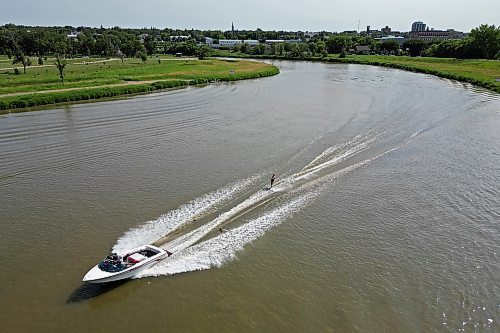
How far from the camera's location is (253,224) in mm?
18859

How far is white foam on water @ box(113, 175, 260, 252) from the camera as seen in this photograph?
57.0 ft

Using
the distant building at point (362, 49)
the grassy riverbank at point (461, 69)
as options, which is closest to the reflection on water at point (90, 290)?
the grassy riverbank at point (461, 69)

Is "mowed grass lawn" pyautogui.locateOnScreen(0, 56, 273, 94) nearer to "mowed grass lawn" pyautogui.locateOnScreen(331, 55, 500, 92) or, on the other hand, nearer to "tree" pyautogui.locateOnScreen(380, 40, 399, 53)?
"mowed grass lawn" pyautogui.locateOnScreen(331, 55, 500, 92)

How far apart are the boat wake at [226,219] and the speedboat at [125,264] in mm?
409

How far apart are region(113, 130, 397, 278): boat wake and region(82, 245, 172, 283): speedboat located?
41 cm

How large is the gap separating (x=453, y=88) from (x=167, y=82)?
41571 mm

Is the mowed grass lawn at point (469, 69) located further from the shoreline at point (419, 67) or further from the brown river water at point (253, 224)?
the brown river water at point (253, 224)

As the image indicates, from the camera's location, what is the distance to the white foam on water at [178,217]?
1738cm

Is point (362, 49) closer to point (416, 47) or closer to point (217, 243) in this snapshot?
point (416, 47)

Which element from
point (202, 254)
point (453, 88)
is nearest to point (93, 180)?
point (202, 254)

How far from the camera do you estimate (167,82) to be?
58938 millimetres

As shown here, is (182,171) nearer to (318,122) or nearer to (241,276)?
(241,276)

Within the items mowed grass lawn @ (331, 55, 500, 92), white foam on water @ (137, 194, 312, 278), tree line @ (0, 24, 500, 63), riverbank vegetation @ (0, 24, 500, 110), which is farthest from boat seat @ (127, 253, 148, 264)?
tree line @ (0, 24, 500, 63)

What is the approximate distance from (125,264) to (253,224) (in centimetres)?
616
